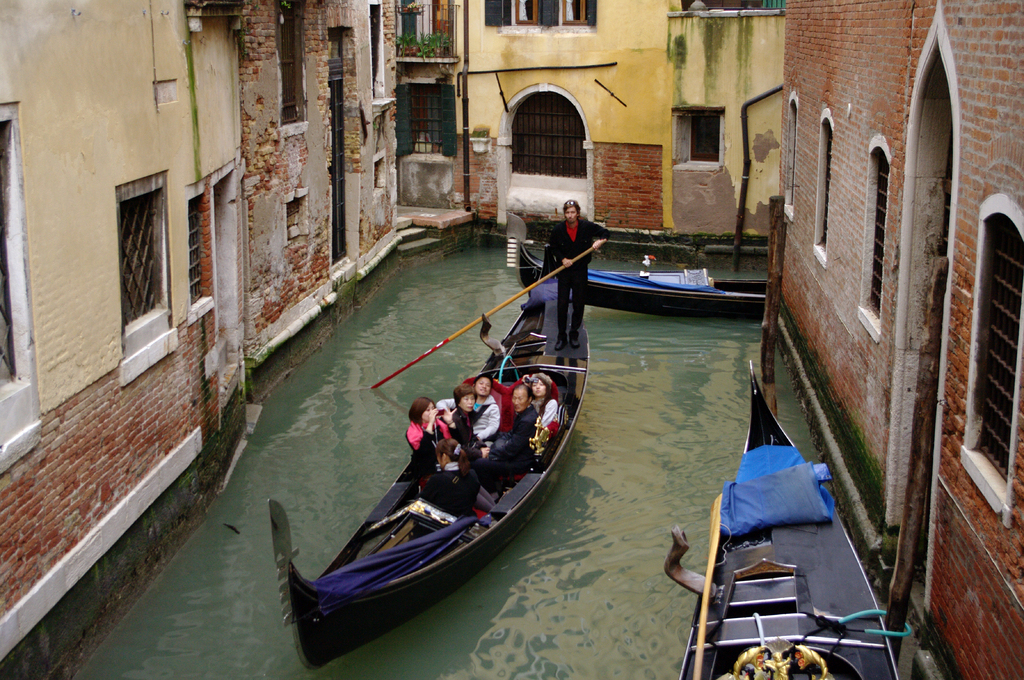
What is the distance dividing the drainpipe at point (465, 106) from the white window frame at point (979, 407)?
1144cm

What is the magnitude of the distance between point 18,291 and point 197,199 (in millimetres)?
2373

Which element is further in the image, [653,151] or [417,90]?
[417,90]

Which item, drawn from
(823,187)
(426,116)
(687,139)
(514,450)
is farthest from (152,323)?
(426,116)

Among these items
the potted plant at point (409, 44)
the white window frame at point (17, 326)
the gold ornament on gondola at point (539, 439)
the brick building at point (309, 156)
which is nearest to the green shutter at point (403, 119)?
the potted plant at point (409, 44)

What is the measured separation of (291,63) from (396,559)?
5503mm

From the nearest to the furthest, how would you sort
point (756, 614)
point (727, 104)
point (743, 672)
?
point (743, 672) < point (756, 614) < point (727, 104)

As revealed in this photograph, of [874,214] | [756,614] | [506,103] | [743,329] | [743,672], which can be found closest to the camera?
[743,672]

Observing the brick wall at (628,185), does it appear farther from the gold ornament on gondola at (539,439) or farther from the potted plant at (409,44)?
the gold ornament on gondola at (539,439)

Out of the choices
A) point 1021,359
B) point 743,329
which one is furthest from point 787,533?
point 743,329

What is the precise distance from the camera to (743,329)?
34.3ft

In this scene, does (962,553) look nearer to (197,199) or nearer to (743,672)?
(743,672)

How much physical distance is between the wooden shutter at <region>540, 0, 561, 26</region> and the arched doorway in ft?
2.69

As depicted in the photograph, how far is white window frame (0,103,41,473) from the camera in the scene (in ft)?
12.7

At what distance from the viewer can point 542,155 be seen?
14.9 m
